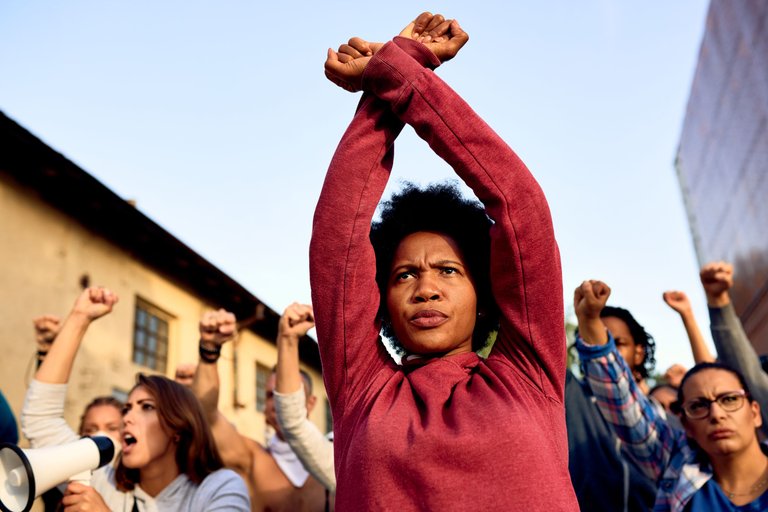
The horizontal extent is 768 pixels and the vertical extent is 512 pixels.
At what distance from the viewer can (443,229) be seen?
2064mm

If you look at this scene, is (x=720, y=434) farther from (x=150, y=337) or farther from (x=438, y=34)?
(x=150, y=337)

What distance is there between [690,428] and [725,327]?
2.30 ft

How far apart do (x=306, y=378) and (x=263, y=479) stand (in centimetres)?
112

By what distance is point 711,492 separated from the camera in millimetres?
3070

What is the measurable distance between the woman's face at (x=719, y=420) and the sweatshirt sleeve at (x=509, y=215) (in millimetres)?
1742

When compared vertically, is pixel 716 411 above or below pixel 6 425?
below

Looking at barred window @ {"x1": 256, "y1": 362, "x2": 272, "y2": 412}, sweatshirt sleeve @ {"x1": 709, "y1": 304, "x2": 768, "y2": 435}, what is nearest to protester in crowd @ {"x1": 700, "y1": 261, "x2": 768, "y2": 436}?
sweatshirt sleeve @ {"x1": 709, "y1": 304, "x2": 768, "y2": 435}

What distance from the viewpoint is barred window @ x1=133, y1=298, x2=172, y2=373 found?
1104 cm

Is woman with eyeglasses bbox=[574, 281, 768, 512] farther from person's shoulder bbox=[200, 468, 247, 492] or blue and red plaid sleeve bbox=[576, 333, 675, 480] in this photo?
person's shoulder bbox=[200, 468, 247, 492]

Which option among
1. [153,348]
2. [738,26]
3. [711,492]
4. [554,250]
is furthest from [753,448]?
[153,348]

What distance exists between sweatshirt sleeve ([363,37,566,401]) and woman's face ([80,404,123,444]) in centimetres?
316

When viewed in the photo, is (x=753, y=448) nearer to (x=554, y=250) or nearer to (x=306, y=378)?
(x=554, y=250)

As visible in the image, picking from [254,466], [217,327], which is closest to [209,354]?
[217,327]

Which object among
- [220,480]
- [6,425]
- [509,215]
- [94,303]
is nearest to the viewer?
[509,215]
